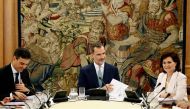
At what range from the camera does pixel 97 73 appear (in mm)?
4828

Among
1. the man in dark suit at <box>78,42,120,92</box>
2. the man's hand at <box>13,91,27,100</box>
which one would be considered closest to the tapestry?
the man in dark suit at <box>78,42,120,92</box>

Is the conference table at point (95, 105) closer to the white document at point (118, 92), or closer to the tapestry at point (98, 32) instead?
the white document at point (118, 92)

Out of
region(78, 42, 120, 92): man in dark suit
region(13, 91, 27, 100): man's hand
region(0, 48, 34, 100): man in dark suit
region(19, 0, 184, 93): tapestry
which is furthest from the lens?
region(19, 0, 184, 93): tapestry

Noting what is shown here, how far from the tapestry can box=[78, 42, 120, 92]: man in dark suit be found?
76cm

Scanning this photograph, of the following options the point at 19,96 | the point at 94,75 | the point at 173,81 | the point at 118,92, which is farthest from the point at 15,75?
the point at 173,81

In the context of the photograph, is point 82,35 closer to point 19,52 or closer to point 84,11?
point 84,11

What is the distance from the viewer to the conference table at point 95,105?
3.55m

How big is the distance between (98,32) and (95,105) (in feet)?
7.04

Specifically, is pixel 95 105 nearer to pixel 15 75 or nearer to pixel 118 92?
pixel 118 92

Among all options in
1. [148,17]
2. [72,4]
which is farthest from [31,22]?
[148,17]

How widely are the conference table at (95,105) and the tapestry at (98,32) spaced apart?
5.91 feet

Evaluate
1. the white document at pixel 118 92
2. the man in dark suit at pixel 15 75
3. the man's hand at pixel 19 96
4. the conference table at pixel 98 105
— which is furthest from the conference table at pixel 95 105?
the man in dark suit at pixel 15 75

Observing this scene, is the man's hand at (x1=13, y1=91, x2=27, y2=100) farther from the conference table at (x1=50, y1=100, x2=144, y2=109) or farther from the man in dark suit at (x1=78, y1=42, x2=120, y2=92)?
Answer: the man in dark suit at (x1=78, y1=42, x2=120, y2=92)

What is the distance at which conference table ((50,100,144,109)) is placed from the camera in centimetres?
355
